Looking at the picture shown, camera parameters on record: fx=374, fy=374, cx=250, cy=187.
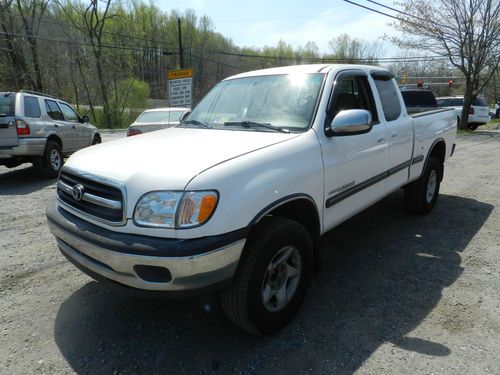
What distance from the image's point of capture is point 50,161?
7934mm

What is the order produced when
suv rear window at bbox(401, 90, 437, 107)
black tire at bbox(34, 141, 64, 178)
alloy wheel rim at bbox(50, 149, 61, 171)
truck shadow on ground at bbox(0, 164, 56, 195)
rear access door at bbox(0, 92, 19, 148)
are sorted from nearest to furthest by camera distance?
truck shadow on ground at bbox(0, 164, 56, 195) < rear access door at bbox(0, 92, 19, 148) < black tire at bbox(34, 141, 64, 178) < alloy wheel rim at bbox(50, 149, 61, 171) < suv rear window at bbox(401, 90, 437, 107)

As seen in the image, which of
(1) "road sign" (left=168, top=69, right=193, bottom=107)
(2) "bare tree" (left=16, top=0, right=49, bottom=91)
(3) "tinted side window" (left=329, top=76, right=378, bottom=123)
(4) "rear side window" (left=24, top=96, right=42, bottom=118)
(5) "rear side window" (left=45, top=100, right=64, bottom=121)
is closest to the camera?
(3) "tinted side window" (left=329, top=76, right=378, bottom=123)

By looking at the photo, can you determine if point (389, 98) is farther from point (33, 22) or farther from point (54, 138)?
point (33, 22)

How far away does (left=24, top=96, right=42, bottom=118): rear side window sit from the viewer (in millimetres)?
7516

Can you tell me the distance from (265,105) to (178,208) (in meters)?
1.56

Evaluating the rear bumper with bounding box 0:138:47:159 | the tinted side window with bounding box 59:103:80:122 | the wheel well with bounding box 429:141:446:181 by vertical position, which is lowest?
the rear bumper with bounding box 0:138:47:159


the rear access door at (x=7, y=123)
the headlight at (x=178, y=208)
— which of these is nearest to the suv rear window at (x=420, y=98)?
the rear access door at (x=7, y=123)

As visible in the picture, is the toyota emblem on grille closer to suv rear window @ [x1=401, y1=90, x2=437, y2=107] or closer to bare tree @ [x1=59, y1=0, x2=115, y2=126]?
suv rear window @ [x1=401, y1=90, x2=437, y2=107]

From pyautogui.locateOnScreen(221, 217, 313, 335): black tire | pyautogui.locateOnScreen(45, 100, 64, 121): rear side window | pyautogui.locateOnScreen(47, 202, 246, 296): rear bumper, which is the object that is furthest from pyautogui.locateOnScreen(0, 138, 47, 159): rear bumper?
pyautogui.locateOnScreen(221, 217, 313, 335): black tire

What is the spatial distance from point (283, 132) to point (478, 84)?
72.6 feet

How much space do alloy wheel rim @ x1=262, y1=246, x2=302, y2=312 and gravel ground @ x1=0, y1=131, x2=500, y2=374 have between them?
0.77 ft

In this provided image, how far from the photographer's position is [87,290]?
329cm

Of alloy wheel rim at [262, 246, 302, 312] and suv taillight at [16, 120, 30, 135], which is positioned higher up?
suv taillight at [16, 120, 30, 135]

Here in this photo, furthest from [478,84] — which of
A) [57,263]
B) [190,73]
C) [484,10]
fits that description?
[57,263]
